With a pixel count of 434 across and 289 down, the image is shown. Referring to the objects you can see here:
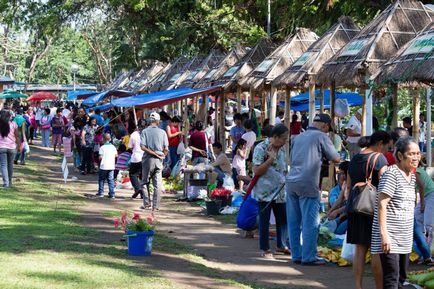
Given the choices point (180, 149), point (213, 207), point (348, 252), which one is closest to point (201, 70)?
point (180, 149)

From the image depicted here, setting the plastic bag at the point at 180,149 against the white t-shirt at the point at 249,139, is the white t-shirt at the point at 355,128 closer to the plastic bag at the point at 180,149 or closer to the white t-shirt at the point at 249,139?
the white t-shirt at the point at 249,139

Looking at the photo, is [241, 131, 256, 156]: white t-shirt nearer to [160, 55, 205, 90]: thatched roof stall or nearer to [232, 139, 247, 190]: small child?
[232, 139, 247, 190]: small child

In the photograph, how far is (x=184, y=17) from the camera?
34.4 m

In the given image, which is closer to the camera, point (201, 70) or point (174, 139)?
point (174, 139)

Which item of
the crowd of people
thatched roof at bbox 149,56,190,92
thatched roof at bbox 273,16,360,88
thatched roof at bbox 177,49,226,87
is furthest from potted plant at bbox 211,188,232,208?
thatched roof at bbox 149,56,190,92

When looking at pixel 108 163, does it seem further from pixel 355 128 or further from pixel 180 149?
pixel 355 128

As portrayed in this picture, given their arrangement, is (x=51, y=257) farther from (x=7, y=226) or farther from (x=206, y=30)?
(x=206, y=30)

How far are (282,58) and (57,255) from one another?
38.6 feet

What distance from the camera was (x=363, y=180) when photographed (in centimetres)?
855

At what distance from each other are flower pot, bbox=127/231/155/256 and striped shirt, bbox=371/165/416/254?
3.88 m

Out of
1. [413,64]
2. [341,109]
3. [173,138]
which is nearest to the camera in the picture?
[413,64]

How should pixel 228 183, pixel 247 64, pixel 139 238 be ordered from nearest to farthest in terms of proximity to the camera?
pixel 139 238, pixel 228 183, pixel 247 64

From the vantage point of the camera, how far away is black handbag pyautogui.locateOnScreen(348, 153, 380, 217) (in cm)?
834

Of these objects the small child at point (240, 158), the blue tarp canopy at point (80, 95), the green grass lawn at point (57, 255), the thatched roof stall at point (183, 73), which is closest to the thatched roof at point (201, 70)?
the thatched roof stall at point (183, 73)
